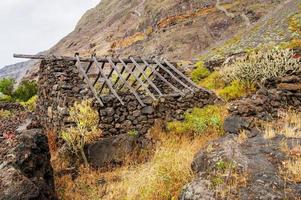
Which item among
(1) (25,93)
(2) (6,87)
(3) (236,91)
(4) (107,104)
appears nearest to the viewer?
(4) (107,104)

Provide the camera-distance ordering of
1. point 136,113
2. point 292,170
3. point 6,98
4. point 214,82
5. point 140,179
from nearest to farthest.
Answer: point 292,170 → point 140,179 → point 136,113 → point 214,82 → point 6,98

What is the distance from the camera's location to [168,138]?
41.6 ft

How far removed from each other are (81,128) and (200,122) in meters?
3.98

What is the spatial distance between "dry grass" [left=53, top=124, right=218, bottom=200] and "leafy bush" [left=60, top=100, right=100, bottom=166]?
2.26ft

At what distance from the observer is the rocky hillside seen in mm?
51250

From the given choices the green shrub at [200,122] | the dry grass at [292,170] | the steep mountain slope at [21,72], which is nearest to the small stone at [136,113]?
the green shrub at [200,122]

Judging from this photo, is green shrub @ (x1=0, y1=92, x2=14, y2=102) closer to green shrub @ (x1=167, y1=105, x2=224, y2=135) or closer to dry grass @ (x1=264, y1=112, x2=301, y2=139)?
green shrub @ (x1=167, y1=105, x2=224, y2=135)

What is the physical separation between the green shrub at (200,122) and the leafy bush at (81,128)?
107 inches

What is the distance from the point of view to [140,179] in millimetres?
8820

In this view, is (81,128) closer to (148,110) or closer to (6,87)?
(148,110)

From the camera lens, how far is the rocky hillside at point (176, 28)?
5125cm

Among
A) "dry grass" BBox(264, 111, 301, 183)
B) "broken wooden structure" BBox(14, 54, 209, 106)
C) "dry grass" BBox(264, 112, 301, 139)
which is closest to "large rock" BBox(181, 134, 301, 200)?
"dry grass" BBox(264, 111, 301, 183)

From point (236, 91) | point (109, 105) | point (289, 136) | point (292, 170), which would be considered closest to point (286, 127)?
point (289, 136)

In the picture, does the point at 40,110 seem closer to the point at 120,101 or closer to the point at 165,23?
the point at 120,101
